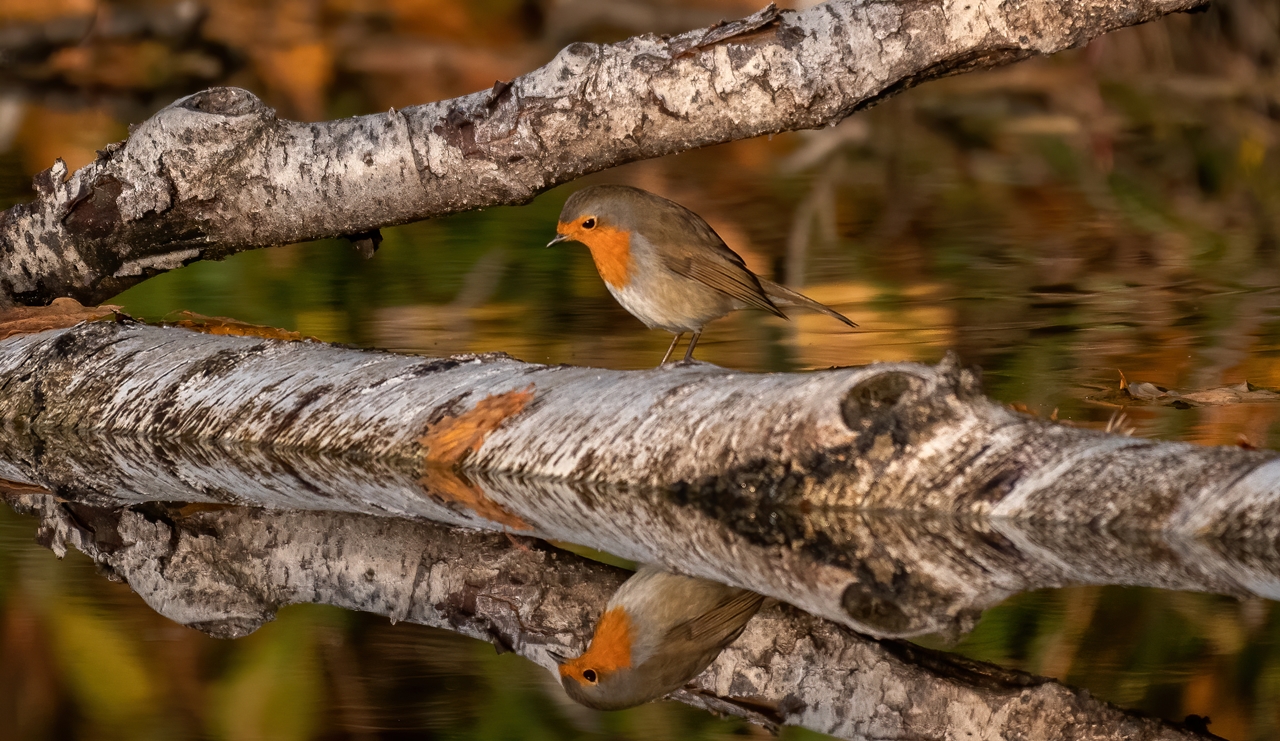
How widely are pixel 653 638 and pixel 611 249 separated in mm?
2011

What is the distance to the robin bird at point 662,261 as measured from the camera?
446cm

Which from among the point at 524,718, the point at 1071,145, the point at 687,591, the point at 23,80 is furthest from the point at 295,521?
the point at 23,80

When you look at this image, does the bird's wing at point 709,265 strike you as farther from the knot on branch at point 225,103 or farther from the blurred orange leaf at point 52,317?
the blurred orange leaf at point 52,317

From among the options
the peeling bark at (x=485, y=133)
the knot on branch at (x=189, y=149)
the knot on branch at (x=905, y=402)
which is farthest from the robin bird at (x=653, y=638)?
the knot on branch at (x=189, y=149)

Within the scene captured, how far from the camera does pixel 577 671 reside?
8.52 ft

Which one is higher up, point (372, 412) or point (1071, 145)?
point (372, 412)

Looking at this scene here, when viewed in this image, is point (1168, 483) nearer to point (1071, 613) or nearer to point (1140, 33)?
point (1071, 613)

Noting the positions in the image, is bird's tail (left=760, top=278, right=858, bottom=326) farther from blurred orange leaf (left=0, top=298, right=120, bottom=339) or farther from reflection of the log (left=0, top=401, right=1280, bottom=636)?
blurred orange leaf (left=0, top=298, right=120, bottom=339)

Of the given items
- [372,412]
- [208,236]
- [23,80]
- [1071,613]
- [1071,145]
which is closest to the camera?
[1071,613]

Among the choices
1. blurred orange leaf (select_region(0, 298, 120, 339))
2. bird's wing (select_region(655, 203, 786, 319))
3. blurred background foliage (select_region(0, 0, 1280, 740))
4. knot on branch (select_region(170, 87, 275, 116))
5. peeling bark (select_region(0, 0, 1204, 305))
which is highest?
knot on branch (select_region(170, 87, 275, 116))

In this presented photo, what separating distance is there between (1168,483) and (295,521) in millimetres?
1670

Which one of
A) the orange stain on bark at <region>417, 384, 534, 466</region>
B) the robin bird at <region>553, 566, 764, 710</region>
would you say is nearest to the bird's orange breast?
the orange stain on bark at <region>417, 384, 534, 466</region>

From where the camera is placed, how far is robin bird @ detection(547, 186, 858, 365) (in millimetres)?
4457

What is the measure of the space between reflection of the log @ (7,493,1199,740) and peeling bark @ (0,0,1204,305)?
1.12 metres
